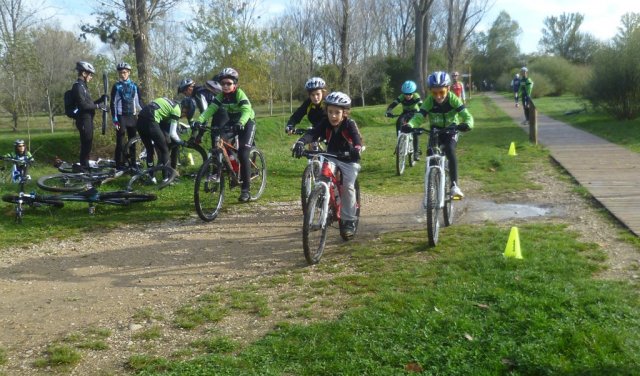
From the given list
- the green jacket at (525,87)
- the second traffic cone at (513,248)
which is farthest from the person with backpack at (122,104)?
the green jacket at (525,87)

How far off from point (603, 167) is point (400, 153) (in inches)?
156

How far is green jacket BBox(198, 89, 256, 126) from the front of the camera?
873cm

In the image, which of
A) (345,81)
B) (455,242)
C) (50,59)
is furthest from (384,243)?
(345,81)

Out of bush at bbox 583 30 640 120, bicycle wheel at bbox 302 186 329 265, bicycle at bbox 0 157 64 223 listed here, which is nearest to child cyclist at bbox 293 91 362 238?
bicycle wheel at bbox 302 186 329 265

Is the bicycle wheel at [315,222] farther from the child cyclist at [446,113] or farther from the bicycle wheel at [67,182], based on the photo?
the bicycle wheel at [67,182]

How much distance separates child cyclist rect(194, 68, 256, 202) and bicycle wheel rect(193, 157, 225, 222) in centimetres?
57

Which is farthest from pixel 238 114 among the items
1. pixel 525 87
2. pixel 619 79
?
pixel 619 79

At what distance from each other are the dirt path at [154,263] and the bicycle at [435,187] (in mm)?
877

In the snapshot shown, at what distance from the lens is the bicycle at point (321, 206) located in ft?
19.2

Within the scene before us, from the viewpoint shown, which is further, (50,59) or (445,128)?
(50,59)

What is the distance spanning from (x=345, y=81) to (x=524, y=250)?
103ft

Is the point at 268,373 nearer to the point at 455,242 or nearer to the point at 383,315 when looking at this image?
the point at 383,315

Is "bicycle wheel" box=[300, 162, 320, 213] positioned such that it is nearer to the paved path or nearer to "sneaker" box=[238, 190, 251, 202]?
"sneaker" box=[238, 190, 251, 202]

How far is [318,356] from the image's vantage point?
399cm
